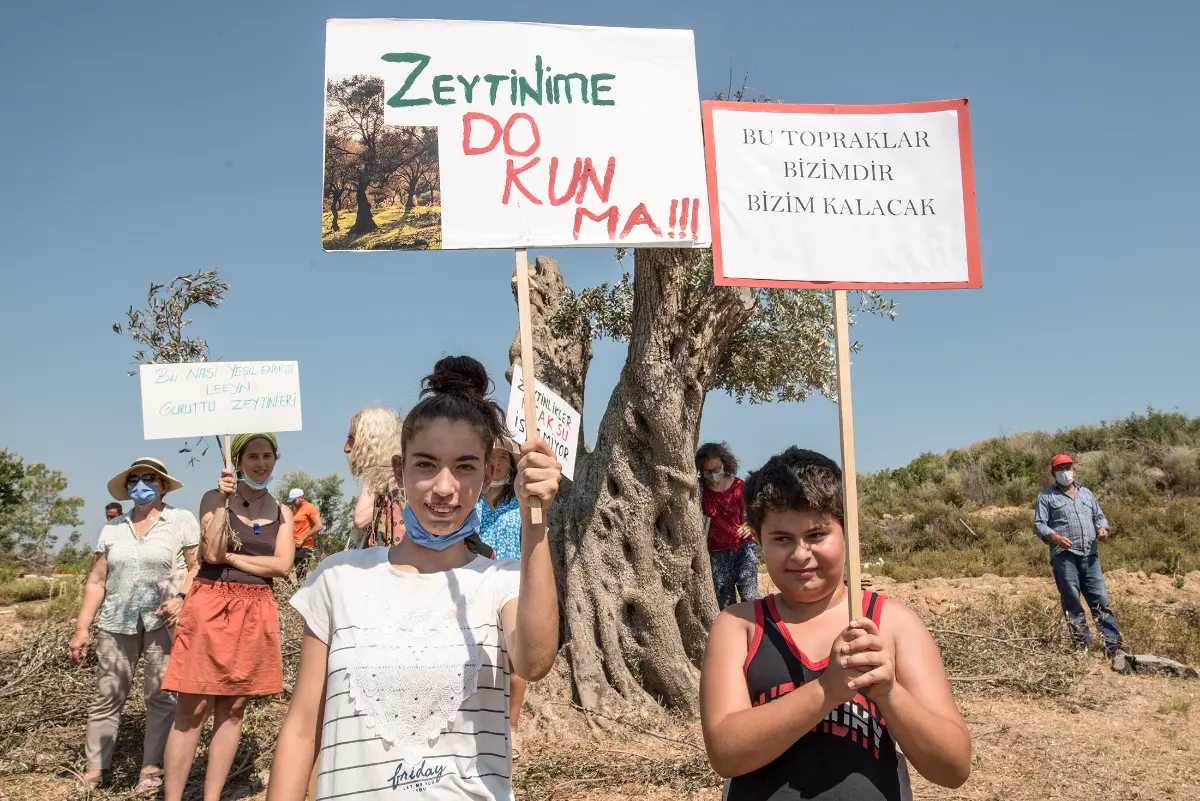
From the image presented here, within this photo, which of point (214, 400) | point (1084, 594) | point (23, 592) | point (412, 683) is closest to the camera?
point (412, 683)

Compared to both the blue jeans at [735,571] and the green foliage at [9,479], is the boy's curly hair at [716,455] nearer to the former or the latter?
the blue jeans at [735,571]

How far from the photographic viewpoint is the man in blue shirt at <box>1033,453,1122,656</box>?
846 cm

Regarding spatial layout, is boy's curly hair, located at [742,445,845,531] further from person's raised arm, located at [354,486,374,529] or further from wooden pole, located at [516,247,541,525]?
person's raised arm, located at [354,486,374,529]

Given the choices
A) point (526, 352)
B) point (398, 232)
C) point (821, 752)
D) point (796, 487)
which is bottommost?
point (821, 752)

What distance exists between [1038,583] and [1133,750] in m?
7.76

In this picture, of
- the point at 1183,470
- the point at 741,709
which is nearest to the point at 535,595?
the point at 741,709

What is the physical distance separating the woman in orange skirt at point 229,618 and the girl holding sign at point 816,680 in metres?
3.10

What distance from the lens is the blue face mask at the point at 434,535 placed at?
208cm

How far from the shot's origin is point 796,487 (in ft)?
6.98

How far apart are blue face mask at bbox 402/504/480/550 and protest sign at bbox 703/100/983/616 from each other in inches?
38.7

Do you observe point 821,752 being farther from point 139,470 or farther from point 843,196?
point 139,470

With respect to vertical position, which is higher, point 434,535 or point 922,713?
point 434,535

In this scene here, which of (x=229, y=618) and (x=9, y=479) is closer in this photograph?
(x=229, y=618)

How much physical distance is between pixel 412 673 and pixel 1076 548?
8490mm
